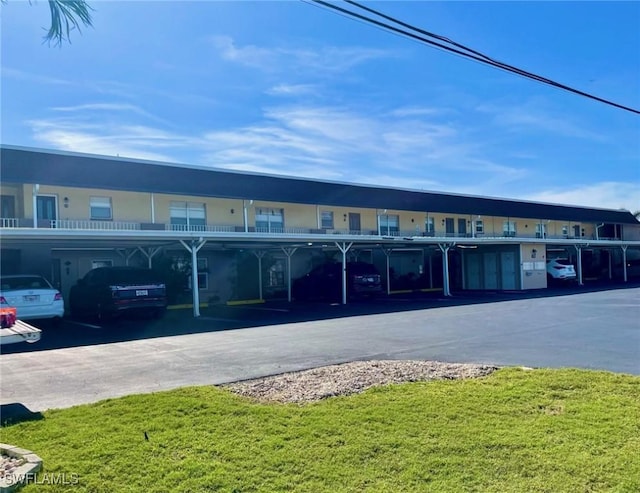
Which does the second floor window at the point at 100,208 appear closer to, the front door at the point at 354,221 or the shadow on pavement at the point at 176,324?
the shadow on pavement at the point at 176,324

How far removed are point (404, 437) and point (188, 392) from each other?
270cm

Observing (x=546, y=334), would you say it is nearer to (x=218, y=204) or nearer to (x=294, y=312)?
(x=294, y=312)

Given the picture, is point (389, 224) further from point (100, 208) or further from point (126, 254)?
point (100, 208)

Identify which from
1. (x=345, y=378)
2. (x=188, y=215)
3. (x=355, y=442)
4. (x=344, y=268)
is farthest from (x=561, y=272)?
(x=355, y=442)

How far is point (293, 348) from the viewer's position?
998 centimetres

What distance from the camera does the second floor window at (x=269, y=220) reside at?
24844mm

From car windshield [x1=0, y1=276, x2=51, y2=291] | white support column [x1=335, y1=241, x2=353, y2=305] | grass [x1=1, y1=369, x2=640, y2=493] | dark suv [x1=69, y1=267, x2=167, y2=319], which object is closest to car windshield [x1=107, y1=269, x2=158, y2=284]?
dark suv [x1=69, y1=267, x2=167, y2=319]

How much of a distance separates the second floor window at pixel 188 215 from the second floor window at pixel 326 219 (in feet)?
22.0

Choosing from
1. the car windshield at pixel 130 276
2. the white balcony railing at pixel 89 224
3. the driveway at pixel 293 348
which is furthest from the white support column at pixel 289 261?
the car windshield at pixel 130 276

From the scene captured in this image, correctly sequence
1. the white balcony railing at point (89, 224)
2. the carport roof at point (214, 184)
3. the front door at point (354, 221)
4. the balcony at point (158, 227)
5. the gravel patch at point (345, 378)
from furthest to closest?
the front door at point (354, 221)
the carport roof at point (214, 184)
the white balcony railing at point (89, 224)
the balcony at point (158, 227)
the gravel patch at point (345, 378)

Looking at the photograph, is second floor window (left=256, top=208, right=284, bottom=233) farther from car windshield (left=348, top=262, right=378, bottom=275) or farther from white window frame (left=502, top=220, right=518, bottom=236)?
white window frame (left=502, top=220, right=518, bottom=236)

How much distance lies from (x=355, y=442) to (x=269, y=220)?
21.2 meters

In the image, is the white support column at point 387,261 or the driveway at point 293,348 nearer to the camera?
the driveway at point 293,348

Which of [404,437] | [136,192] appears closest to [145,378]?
[404,437]
